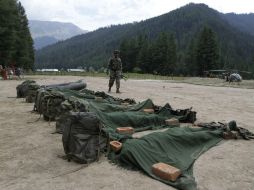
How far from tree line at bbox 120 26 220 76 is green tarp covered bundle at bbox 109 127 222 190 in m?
63.3

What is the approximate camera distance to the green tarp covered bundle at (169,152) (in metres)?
5.55

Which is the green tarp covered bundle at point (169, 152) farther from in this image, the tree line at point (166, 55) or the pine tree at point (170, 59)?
the pine tree at point (170, 59)

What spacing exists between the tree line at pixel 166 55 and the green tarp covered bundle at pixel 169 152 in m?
63.3

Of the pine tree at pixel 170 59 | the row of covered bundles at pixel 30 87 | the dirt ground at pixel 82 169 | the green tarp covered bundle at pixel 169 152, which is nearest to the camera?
the dirt ground at pixel 82 169

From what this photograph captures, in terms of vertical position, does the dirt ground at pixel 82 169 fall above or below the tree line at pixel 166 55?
below

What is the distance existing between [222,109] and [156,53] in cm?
6406

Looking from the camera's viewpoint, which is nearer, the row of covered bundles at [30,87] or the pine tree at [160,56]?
the row of covered bundles at [30,87]

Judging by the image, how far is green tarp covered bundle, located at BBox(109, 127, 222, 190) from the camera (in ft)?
18.2

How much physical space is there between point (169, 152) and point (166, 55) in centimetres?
7096

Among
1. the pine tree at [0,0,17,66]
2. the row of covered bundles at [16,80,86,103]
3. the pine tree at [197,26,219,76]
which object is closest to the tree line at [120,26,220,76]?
the pine tree at [197,26,219,76]

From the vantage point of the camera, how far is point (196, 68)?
72125mm

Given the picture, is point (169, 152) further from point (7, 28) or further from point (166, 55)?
point (166, 55)

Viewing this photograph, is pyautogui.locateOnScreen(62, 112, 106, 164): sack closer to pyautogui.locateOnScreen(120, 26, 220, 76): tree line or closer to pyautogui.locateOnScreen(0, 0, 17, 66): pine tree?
pyautogui.locateOnScreen(0, 0, 17, 66): pine tree

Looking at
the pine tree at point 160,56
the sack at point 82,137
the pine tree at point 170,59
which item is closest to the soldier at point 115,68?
the sack at point 82,137
